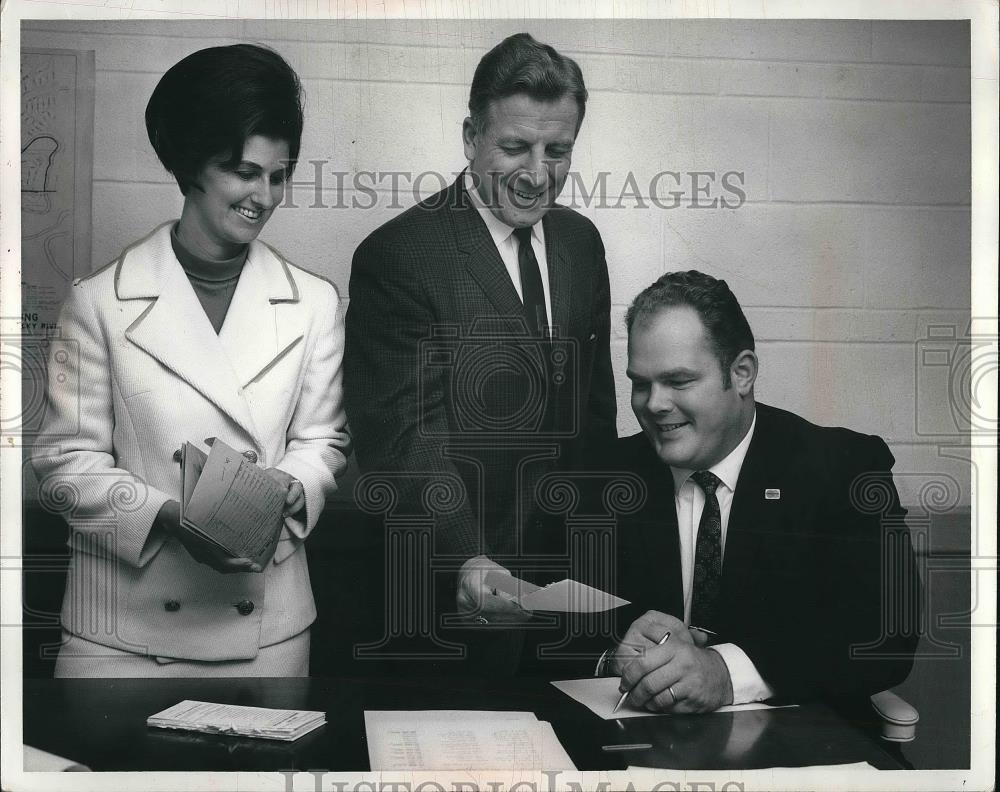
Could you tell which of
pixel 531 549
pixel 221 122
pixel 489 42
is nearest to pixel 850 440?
pixel 531 549

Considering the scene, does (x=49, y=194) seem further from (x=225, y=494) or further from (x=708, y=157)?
(x=708, y=157)

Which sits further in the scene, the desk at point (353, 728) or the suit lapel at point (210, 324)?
the suit lapel at point (210, 324)

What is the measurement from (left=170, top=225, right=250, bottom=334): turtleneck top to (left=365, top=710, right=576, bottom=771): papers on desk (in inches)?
53.7

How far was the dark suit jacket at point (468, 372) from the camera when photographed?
3592 mm

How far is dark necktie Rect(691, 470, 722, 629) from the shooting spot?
11.8ft

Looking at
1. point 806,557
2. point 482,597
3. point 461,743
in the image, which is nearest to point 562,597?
point 482,597

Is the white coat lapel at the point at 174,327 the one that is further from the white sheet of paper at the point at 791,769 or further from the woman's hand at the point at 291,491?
the white sheet of paper at the point at 791,769

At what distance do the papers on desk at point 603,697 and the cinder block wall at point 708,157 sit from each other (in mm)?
804

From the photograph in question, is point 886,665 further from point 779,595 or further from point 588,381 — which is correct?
point 588,381

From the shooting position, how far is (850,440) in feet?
11.9

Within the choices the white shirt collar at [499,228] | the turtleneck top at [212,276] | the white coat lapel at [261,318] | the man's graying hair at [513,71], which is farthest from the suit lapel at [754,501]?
the turtleneck top at [212,276]

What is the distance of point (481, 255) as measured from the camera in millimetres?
3613

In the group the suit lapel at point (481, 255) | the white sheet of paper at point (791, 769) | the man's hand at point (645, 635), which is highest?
the suit lapel at point (481, 255)

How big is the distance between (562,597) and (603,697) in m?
0.33
